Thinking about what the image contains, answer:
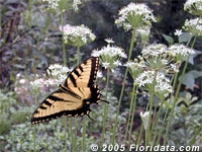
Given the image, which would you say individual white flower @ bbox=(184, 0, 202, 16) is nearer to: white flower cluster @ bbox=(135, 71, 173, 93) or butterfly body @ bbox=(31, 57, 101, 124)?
white flower cluster @ bbox=(135, 71, 173, 93)

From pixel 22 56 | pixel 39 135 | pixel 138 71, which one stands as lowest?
pixel 39 135

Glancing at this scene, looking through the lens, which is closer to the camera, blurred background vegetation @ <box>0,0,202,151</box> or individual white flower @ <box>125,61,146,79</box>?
individual white flower @ <box>125,61,146,79</box>

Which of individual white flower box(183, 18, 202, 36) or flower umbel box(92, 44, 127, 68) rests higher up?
individual white flower box(183, 18, 202, 36)

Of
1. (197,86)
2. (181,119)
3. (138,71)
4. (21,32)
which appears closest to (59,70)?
(138,71)

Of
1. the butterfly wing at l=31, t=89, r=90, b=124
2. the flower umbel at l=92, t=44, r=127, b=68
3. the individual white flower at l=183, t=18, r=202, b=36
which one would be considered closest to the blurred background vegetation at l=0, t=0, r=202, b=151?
the individual white flower at l=183, t=18, r=202, b=36

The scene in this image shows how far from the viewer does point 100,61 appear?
145 cm

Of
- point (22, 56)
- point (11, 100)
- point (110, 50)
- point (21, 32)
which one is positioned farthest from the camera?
point (22, 56)

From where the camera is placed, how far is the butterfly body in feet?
4.04

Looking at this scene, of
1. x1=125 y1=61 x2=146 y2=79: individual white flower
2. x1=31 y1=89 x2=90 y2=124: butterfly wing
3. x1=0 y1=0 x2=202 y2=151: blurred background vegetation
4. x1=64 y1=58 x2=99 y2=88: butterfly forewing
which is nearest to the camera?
x1=31 y1=89 x2=90 y2=124: butterfly wing

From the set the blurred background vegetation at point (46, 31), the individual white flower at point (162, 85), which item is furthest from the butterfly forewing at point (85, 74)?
the blurred background vegetation at point (46, 31)

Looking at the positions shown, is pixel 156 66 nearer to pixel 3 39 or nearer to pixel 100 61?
pixel 100 61

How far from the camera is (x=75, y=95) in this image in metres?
1.32

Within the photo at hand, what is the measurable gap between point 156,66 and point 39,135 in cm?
110

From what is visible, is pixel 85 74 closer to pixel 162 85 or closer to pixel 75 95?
pixel 75 95
